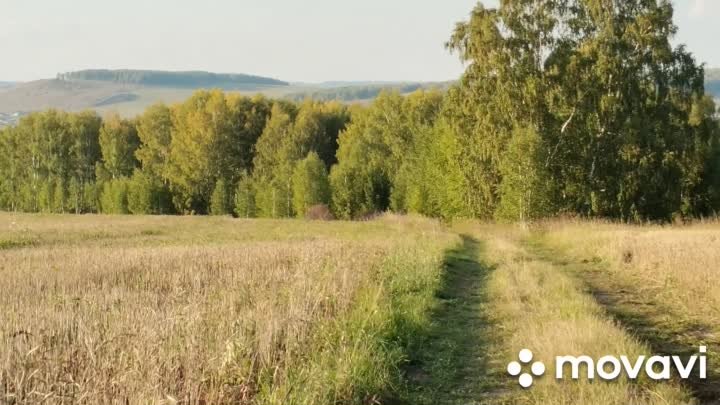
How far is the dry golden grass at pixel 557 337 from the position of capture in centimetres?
650

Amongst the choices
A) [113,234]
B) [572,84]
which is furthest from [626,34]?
[113,234]

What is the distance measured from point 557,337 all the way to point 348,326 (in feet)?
8.14

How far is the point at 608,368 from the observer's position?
7.22 metres

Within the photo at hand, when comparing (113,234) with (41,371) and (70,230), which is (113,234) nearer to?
(70,230)

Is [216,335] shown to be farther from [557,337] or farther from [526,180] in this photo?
[526,180]

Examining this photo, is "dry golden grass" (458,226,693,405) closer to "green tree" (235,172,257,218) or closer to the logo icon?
the logo icon

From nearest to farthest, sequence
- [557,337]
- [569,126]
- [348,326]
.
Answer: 1. [557,337]
2. [348,326]
3. [569,126]

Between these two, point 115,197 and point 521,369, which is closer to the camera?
point 521,369

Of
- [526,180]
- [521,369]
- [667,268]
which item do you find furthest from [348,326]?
[526,180]

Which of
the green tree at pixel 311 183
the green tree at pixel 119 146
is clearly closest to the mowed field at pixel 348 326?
the green tree at pixel 311 183

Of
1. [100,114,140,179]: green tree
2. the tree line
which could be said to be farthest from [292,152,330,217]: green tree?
[100,114,140,179]: green tree

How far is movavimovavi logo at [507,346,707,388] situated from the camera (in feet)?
23.1

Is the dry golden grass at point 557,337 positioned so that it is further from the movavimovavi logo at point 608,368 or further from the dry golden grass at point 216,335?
the dry golden grass at point 216,335

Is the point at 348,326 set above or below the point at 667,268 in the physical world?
above
